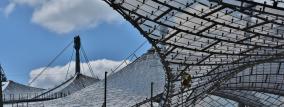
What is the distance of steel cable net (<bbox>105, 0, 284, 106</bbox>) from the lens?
4506 centimetres

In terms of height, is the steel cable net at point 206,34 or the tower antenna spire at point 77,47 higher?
the steel cable net at point 206,34

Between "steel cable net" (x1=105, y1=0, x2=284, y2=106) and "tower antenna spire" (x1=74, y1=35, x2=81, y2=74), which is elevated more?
"steel cable net" (x1=105, y1=0, x2=284, y2=106)

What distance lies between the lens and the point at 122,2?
142 ft

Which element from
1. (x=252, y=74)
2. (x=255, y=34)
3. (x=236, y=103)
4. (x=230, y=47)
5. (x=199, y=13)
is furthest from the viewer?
(x=236, y=103)

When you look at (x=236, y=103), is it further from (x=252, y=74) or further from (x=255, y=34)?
(x=255, y=34)

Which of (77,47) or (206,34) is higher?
(206,34)

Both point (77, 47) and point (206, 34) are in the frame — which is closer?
point (206, 34)

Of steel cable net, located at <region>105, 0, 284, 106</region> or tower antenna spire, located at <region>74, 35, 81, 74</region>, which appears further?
tower antenna spire, located at <region>74, 35, 81, 74</region>

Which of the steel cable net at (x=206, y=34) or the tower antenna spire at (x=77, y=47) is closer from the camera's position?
the steel cable net at (x=206, y=34)

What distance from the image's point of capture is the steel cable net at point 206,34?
4506 cm

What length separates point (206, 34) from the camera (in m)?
52.4

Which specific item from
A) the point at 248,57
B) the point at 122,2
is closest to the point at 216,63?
the point at 248,57

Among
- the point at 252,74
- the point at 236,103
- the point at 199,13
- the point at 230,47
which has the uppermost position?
the point at 199,13

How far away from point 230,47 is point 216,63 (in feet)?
14.0
